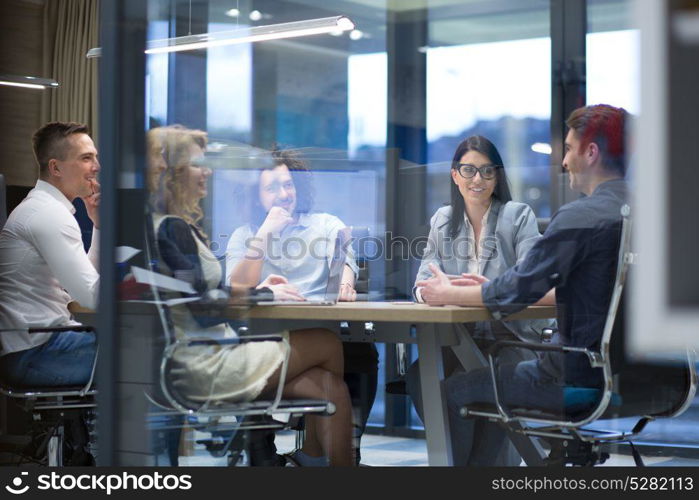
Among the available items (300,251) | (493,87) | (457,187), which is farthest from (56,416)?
(493,87)

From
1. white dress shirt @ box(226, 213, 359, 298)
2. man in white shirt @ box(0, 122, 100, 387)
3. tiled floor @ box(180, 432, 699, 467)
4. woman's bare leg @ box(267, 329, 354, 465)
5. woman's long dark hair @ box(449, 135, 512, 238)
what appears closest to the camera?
tiled floor @ box(180, 432, 699, 467)

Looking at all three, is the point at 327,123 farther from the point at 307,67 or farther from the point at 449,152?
the point at 449,152

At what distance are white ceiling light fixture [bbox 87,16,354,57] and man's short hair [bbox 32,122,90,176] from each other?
0.41 m

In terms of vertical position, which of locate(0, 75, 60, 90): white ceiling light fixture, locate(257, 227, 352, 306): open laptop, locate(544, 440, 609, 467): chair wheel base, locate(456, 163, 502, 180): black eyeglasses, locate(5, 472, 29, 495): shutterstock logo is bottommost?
locate(5, 472, 29, 495): shutterstock logo

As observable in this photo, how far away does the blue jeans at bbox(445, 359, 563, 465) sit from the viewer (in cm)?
302

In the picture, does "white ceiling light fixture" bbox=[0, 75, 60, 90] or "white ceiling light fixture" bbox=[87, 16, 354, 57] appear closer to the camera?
"white ceiling light fixture" bbox=[87, 16, 354, 57]

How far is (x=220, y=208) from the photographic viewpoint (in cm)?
302

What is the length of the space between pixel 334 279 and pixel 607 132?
1131mm

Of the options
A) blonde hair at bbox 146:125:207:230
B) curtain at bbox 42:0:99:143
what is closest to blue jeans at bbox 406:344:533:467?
blonde hair at bbox 146:125:207:230

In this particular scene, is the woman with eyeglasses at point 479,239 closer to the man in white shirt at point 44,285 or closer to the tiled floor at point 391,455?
the tiled floor at point 391,455

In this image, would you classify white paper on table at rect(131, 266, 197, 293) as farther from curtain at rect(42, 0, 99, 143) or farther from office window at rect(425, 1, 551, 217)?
curtain at rect(42, 0, 99, 143)

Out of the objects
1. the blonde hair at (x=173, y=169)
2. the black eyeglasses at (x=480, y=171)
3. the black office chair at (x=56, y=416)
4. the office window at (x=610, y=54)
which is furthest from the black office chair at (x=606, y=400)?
the black office chair at (x=56, y=416)
